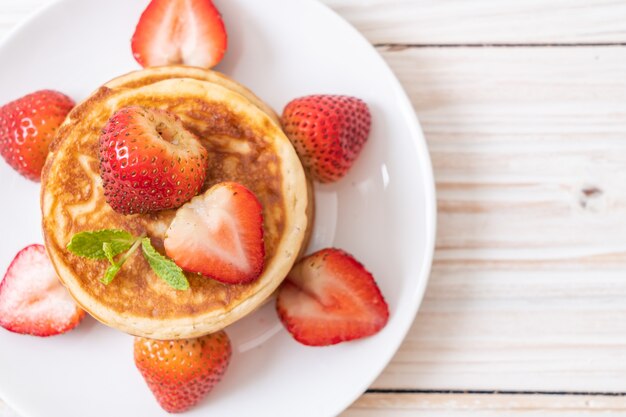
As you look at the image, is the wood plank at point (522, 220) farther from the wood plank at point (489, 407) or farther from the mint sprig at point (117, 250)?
the mint sprig at point (117, 250)

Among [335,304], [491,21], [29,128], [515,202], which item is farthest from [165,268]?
[491,21]

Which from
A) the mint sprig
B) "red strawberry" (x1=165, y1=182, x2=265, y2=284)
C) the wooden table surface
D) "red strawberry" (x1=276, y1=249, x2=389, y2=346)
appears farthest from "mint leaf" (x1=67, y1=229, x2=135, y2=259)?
the wooden table surface

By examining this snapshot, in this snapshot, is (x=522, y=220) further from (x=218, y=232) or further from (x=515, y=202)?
(x=218, y=232)

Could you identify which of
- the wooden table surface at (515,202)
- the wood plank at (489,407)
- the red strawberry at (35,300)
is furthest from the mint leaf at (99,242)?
the wood plank at (489,407)

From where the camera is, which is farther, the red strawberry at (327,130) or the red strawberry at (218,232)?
the red strawberry at (327,130)

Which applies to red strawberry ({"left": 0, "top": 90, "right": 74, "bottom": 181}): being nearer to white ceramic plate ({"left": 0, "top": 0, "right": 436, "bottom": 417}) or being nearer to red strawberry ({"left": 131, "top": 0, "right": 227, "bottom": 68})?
white ceramic plate ({"left": 0, "top": 0, "right": 436, "bottom": 417})

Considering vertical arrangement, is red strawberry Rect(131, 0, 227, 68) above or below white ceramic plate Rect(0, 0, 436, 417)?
above

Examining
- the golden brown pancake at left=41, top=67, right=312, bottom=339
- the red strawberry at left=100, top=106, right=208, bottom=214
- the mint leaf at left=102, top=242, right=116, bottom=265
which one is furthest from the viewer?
the golden brown pancake at left=41, top=67, right=312, bottom=339
